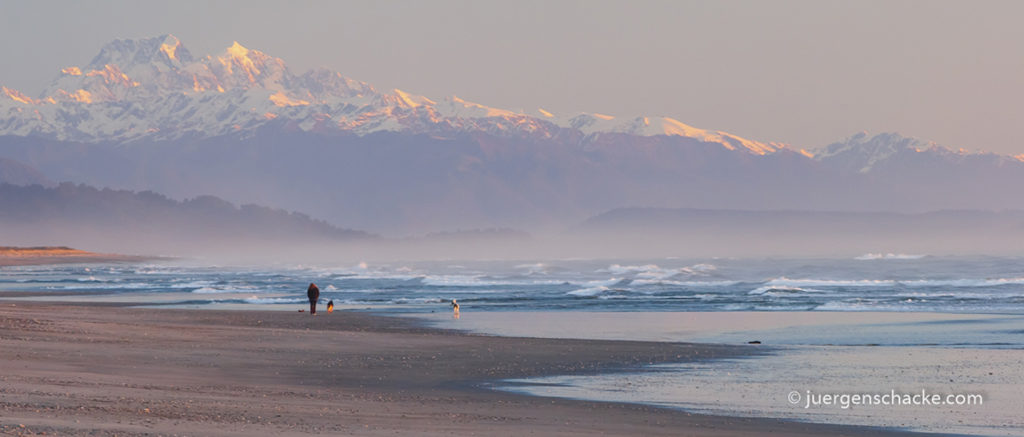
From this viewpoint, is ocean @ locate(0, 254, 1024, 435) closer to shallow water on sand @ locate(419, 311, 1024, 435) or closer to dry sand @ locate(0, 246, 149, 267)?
shallow water on sand @ locate(419, 311, 1024, 435)

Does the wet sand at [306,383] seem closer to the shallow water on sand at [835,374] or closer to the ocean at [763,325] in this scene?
the shallow water on sand at [835,374]

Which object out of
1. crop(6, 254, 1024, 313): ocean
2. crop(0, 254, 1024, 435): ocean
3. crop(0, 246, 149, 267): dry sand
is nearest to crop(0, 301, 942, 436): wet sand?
crop(0, 254, 1024, 435): ocean

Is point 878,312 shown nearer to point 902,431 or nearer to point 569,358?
point 569,358

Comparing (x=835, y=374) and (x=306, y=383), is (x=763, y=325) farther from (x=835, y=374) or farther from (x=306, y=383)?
(x=306, y=383)

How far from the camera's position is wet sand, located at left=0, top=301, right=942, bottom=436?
1447 cm

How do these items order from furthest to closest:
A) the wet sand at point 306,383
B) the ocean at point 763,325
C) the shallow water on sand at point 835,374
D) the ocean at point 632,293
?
1. the ocean at point 632,293
2. the ocean at point 763,325
3. the shallow water on sand at point 835,374
4. the wet sand at point 306,383

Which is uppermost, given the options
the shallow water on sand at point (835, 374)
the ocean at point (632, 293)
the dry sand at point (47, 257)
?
the dry sand at point (47, 257)

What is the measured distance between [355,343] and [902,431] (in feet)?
45.3

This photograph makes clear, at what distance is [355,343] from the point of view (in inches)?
1067

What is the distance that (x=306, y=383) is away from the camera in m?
19.3

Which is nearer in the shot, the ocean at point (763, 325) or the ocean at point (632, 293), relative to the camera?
the ocean at point (763, 325)

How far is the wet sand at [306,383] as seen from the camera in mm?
14469

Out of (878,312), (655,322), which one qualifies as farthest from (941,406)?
(878,312)

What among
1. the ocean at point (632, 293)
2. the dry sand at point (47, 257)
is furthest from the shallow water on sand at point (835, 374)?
the dry sand at point (47, 257)
